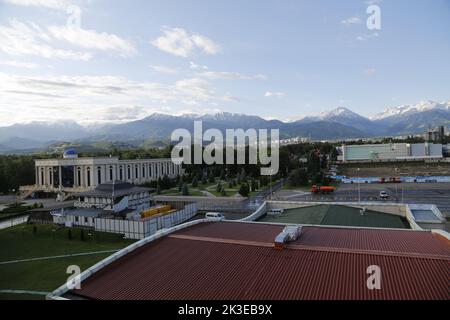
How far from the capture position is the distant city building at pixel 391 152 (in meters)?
95.9

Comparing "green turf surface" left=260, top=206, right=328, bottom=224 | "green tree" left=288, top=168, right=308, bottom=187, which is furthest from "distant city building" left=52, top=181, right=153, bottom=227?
"green tree" left=288, top=168, right=308, bottom=187

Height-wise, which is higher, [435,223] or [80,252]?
[435,223]

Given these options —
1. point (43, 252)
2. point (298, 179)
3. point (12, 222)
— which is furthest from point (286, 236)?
point (298, 179)

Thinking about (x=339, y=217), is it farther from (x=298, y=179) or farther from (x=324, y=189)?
(x=298, y=179)

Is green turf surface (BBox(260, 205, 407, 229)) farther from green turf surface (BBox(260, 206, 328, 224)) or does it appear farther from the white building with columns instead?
the white building with columns

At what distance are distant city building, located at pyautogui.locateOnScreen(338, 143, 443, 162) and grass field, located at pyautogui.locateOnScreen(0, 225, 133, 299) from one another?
87.4 m

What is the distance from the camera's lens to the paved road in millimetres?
37594

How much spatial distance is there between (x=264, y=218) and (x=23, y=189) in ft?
167

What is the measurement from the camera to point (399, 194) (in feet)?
139

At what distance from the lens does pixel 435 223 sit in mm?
18531

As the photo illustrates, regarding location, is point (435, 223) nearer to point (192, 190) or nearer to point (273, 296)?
point (273, 296)
